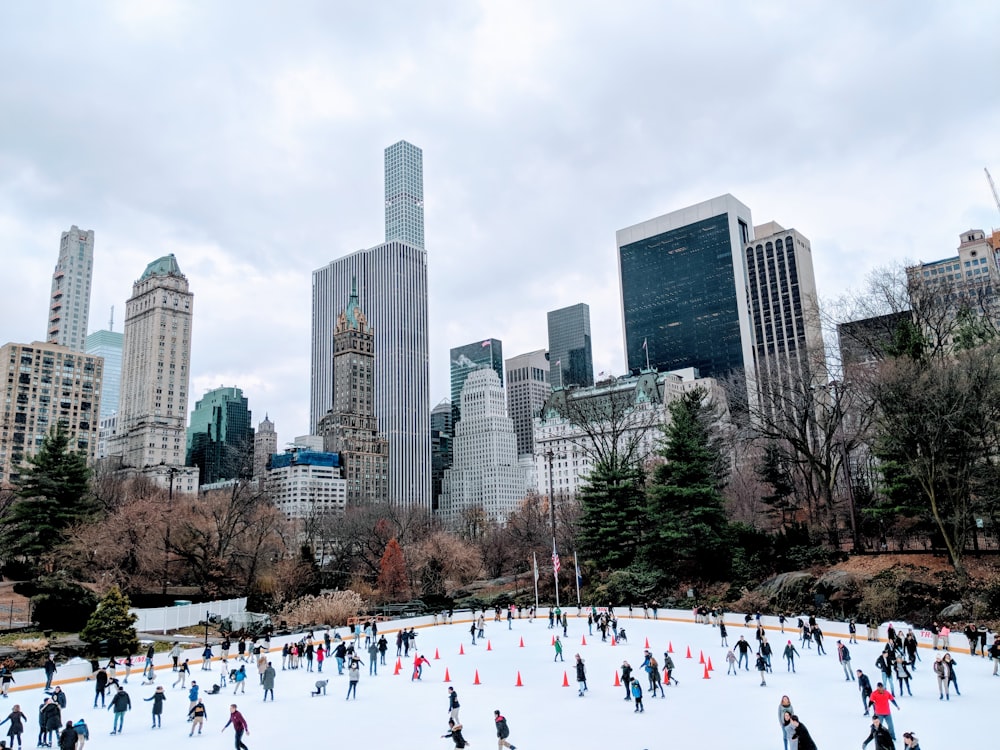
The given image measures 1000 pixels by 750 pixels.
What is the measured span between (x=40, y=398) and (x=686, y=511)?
15828 cm

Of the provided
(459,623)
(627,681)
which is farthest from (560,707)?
(459,623)

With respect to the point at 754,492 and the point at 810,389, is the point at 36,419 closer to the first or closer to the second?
the point at 754,492

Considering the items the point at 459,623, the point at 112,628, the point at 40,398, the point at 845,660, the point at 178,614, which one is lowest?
the point at 459,623

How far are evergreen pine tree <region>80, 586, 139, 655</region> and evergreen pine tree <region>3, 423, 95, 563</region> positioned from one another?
1889 cm

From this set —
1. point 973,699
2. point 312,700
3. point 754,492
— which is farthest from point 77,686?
point 754,492

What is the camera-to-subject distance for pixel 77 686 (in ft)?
87.5

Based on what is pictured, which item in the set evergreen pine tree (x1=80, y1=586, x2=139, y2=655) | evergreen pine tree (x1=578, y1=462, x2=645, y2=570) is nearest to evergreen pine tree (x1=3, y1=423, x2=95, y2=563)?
evergreen pine tree (x1=80, y1=586, x2=139, y2=655)

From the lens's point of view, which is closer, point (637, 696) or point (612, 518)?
point (637, 696)

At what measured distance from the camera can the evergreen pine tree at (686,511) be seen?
4741 centimetres

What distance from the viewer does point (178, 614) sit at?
40.3 m

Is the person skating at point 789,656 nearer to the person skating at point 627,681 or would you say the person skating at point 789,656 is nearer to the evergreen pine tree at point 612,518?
the person skating at point 627,681

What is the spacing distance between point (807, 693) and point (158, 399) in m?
199

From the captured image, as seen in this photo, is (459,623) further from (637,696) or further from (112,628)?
(637,696)

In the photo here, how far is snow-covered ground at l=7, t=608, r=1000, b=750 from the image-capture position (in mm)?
17656
